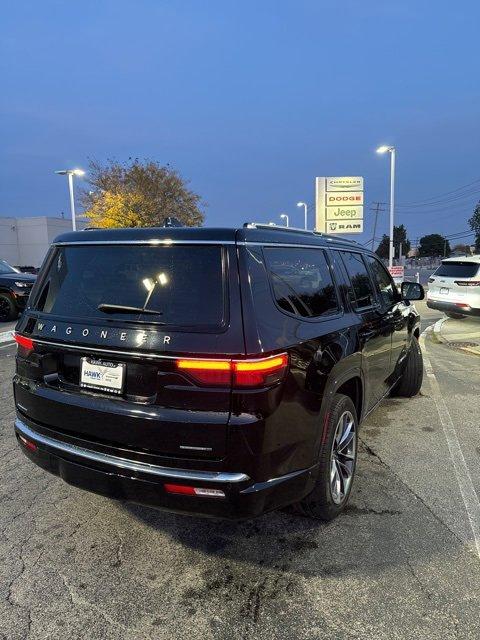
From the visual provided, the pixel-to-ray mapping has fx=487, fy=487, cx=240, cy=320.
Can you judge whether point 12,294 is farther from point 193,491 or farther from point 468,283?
point 193,491

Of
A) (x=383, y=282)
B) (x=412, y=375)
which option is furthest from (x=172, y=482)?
(x=412, y=375)

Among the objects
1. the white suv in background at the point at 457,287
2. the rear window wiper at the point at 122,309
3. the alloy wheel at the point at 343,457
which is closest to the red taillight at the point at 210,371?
the rear window wiper at the point at 122,309

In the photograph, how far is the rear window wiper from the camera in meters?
2.49

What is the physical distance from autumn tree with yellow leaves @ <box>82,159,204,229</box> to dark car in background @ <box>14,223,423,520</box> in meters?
30.2

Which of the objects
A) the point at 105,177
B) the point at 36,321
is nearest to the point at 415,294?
the point at 36,321

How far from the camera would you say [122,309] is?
8.47ft

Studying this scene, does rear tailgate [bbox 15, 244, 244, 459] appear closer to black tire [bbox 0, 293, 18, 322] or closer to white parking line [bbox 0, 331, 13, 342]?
white parking line [bbox 0, 331, 13, 342]

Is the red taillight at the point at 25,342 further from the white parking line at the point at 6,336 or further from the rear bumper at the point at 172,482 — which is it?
the white parking line at the point at 6,336

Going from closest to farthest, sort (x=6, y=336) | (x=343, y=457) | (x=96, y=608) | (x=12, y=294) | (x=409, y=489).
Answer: (x=96, y=608), (x=343, y=457), (x=409, y=489), (x=6, y=336), (x=12, y=294)

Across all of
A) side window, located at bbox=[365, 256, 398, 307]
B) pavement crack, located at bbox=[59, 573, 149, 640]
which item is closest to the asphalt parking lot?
pavement crack, located at bbox=[59, 573, 149, 640]

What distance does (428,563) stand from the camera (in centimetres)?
271

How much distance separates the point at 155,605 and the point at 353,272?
8.81 feet

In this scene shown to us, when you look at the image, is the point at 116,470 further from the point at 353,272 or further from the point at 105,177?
the point at 105,177

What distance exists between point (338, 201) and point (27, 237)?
5514 cm
